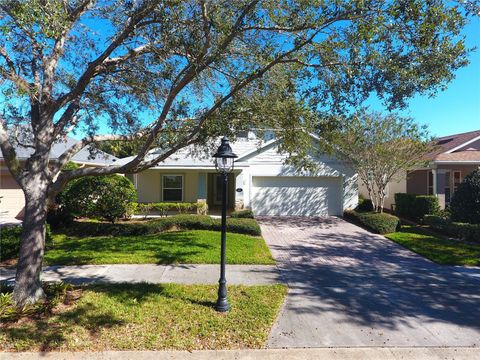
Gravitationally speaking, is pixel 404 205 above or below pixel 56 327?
above

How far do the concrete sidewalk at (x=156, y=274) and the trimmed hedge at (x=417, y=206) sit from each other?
1089 centimetres

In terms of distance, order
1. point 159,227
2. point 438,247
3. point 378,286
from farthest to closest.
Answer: point 159,227, point 438,247, point 378,286

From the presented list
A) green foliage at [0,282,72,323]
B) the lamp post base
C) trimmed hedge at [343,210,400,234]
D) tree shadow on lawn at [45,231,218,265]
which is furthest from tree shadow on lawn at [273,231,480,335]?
green foliage at [0,282,72,323]

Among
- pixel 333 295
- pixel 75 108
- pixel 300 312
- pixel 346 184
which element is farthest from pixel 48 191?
pixel 346 184

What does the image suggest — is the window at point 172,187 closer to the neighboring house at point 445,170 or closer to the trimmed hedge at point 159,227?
the trimmed hedge at point 159,227

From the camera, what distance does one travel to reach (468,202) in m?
13.5

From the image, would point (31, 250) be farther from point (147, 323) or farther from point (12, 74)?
point (12, 74)

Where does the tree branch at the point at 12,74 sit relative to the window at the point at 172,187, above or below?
above

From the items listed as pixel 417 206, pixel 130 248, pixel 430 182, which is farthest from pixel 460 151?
pixel 130 248

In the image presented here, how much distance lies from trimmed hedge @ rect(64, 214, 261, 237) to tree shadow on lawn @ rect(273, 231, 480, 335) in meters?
2.04

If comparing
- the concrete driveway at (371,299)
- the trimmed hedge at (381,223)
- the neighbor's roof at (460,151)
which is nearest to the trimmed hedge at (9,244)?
the concrete driveway at (371,299)

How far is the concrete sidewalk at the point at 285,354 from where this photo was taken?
4.36 meters

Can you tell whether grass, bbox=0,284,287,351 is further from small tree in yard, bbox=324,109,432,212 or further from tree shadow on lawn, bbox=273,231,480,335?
small tree in yard, bbox=324,109,432,212

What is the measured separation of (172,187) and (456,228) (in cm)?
1358
